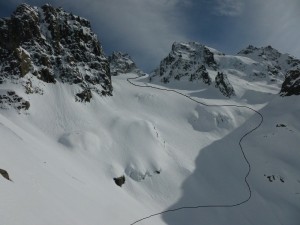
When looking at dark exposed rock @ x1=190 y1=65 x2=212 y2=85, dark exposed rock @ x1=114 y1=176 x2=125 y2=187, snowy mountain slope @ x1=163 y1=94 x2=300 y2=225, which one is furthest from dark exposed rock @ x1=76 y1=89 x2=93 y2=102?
dark exposed rock @ x1=190 y1=65 x2=212 y2=85

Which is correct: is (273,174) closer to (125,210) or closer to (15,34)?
(125,210)

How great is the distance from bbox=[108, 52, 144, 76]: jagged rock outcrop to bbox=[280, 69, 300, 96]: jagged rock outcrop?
7365 centimetres

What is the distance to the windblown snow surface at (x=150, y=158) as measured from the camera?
25250 millimetres

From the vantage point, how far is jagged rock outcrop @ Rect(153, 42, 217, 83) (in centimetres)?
9566

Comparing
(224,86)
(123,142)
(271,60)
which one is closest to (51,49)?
(123,142)

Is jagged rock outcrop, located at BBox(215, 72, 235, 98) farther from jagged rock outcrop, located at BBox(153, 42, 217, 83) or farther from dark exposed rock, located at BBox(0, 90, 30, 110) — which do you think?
dark exposed rock, located at BBox(0, 90, 30, 110)

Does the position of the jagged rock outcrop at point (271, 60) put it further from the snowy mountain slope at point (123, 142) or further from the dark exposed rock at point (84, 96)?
the dark exposed rock at point (84, 96)

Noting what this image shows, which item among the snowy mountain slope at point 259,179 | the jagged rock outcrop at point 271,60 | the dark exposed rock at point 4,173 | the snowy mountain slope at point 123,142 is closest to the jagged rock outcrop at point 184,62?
the jagged rock outcrop at point 271,60

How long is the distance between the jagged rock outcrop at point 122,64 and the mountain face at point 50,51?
7341 cm

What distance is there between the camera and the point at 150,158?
42.5 meters

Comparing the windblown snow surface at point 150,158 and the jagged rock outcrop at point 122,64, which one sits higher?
the windblown snow surface at point 150,158

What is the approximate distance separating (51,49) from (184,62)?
176ft

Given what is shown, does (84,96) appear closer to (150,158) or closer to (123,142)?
(123,142)

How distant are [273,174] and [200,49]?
76.0 meters
